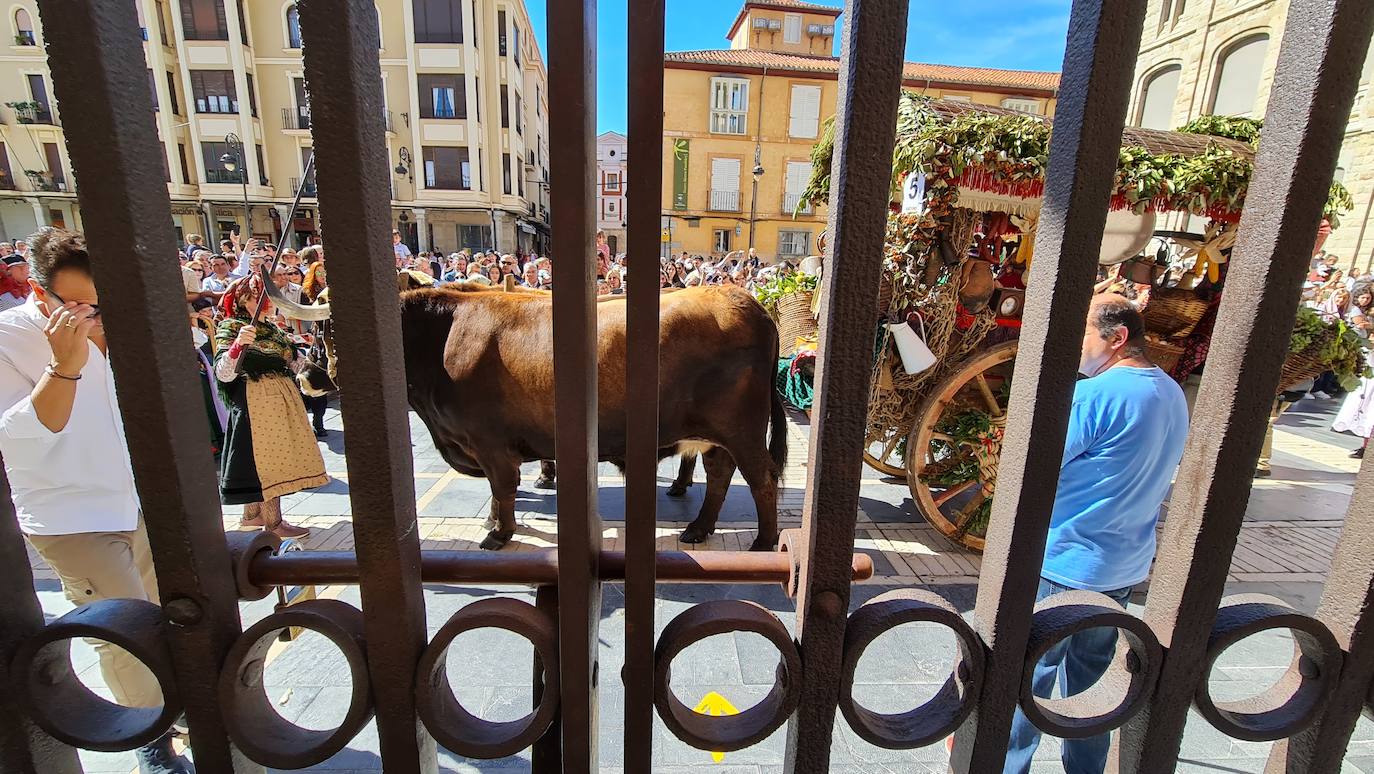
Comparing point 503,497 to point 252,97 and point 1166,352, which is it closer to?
point 1166,352

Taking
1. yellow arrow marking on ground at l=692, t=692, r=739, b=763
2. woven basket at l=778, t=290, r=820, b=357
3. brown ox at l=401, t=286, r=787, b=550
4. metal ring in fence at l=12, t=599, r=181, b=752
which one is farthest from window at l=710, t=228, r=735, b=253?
metal ring in fence at l=12, t=599, r=181, b=752

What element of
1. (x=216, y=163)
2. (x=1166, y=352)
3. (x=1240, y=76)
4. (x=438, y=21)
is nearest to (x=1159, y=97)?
(x=1240, y=76)

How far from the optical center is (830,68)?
30281 millimetres

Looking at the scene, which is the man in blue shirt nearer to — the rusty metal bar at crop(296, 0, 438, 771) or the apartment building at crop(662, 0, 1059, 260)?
the rusty metal bar at crop(296, 0, 438, 771)

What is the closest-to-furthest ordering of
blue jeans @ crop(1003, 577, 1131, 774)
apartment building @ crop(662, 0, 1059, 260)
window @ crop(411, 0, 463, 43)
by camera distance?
blue jeans @ crop(1003, 577, 1131, 774) < window @ crop(411, 0, 463, 43) < apartment building @ crop(662, 0, 1059, 260)

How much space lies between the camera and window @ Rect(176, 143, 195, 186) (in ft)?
94.6

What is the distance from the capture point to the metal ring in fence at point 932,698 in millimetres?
858

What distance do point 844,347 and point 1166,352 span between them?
5.50 metres

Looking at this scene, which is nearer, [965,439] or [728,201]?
[965,439]

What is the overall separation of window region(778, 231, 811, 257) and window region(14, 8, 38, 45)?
37631mm

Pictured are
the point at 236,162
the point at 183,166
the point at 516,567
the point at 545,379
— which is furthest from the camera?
the point at 183,166

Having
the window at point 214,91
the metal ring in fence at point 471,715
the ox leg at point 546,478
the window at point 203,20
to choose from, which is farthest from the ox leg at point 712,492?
the window at point 203,20

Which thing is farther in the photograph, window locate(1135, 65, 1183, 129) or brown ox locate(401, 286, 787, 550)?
window locate(1135, 65, 1183, 129)

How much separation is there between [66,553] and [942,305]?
4.93 m
